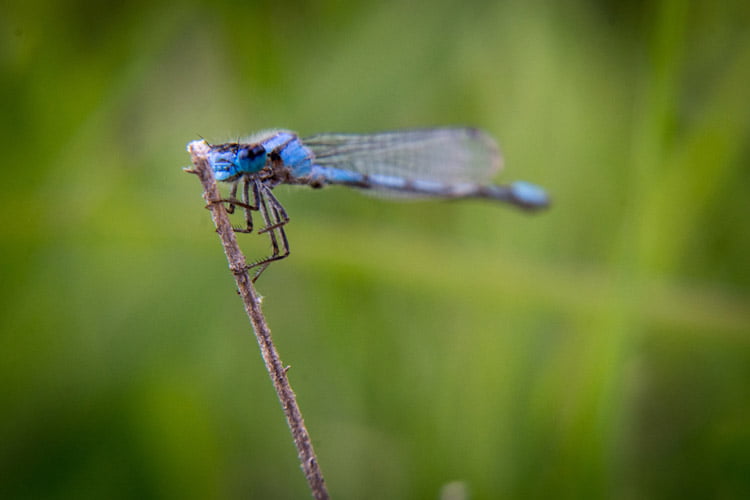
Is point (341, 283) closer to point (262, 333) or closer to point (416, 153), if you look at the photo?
point (416, 153)

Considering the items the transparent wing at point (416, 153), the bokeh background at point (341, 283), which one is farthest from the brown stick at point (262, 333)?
the bokeh background at point (341, 283)

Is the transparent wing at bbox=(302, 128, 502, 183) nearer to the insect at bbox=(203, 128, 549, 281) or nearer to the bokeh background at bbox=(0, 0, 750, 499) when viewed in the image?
the insect at bbox=(203, 128, 549, 281)

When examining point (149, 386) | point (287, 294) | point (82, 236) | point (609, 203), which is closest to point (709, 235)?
point (609, 203)

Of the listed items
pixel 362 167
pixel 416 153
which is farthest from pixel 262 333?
pixel 416 153

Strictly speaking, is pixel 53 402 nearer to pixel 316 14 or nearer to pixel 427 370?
pixel 427 370

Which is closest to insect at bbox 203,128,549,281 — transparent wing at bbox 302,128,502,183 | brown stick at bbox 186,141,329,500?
transparent wing at bbox 302,128,502,183

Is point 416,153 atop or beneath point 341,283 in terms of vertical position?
atop

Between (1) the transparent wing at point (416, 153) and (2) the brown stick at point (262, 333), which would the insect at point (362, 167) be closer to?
(1) the transparent wing at point (416, 153)
